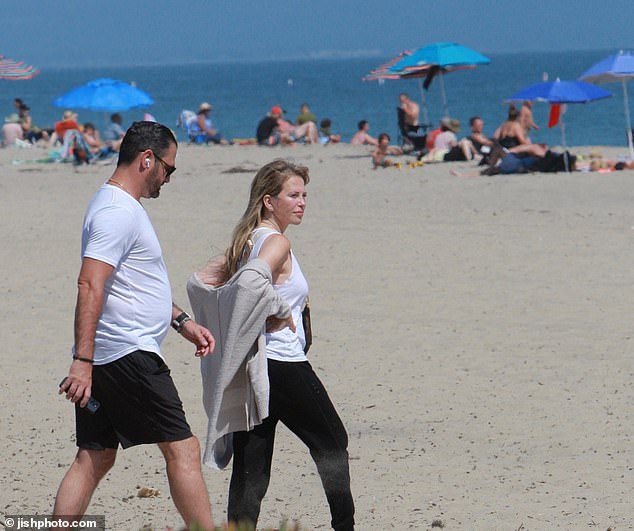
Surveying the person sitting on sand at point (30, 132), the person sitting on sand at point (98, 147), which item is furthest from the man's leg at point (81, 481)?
the person sitting on sand at point (30, 132)

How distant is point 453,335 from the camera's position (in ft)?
26.9

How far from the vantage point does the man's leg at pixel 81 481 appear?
13.5 feet

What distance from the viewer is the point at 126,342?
4055 mm

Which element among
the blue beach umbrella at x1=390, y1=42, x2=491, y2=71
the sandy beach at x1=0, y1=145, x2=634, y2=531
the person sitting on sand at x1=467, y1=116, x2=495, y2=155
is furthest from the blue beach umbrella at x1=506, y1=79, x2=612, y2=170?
the blue beach umbrella at x1=390, y1=42, x2=491, y2=71

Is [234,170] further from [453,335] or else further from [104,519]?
[104,519]

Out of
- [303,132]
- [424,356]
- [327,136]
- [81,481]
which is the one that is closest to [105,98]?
[303,132]

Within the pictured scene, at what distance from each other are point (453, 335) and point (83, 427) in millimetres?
4366

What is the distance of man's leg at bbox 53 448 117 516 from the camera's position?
13.5 feet

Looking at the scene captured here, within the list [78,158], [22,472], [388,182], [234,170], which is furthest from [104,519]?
[78,158]

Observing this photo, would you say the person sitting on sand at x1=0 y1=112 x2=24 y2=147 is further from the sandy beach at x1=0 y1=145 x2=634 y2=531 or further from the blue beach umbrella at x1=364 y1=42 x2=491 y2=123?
the sandy beach at x1=0 y1=145 x2=634 y2=531

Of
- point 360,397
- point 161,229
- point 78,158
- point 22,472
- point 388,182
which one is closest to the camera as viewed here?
point 22,472

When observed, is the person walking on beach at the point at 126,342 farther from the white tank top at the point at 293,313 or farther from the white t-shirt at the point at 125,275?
the white tank top at the point at 293,313

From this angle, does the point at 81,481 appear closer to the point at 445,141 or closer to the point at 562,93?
the point at 562,93

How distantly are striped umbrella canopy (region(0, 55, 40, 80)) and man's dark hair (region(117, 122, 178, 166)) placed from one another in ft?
68.3
